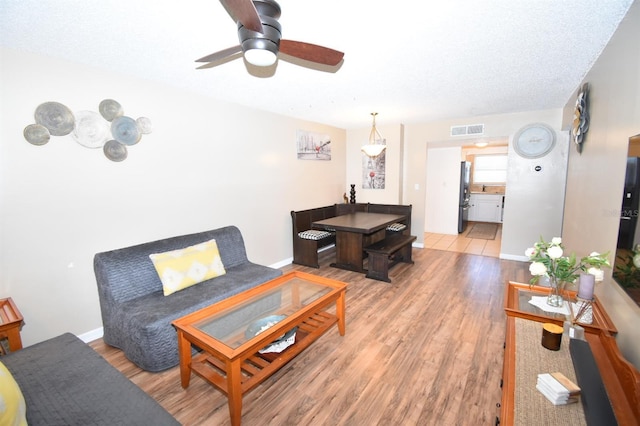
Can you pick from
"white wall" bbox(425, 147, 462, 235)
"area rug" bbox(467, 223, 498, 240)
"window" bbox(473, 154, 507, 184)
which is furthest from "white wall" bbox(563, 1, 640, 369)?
"window" bbox(473, 154, 507, 184)

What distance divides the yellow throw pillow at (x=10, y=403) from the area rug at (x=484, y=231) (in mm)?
6854

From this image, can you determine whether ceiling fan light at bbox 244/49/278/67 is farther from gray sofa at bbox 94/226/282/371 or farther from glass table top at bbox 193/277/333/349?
gray sofa at bbox 94/226/282/371

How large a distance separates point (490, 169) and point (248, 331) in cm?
831

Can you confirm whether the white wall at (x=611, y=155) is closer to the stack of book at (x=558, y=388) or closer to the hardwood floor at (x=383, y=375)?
the stack of book at (x=558, y=388)

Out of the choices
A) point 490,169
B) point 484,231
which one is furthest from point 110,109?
point 490,169

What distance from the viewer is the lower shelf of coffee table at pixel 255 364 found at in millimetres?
1724

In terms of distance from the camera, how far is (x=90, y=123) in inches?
95.7

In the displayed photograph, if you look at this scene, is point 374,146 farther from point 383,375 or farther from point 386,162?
point 383,375

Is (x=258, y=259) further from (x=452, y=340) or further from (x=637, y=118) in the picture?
(x=637, y=118)

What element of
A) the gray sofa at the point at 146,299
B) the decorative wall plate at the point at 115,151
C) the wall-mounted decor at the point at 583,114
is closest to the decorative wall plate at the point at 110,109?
the decorative wall plate at the point at 115,151

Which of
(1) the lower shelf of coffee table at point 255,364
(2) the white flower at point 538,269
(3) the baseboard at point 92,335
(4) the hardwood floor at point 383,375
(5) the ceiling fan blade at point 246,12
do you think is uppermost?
(5) the ceiling fan blade at point 246,12

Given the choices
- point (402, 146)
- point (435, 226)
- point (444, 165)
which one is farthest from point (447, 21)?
point (435, 226)

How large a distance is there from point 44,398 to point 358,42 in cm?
267

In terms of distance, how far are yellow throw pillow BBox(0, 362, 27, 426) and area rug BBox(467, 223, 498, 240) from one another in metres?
6.85
